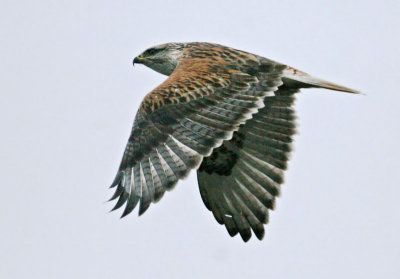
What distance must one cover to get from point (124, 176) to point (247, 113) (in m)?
1.62

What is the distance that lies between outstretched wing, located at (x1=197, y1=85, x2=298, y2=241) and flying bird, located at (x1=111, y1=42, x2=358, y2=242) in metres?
0.01

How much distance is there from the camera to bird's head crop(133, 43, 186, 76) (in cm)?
1357

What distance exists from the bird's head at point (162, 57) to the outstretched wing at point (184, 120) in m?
1.39

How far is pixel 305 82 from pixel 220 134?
1932 mm

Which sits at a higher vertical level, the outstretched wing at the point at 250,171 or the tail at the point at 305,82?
the tail at the point at 305,82

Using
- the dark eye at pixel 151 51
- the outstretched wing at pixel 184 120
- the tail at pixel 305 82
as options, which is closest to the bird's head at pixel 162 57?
the dark eye at pixel 151 51

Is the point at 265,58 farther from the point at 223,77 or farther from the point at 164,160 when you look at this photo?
the point at 164,160

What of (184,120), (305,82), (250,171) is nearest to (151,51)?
(250,171)

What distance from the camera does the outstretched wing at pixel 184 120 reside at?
10.2 m

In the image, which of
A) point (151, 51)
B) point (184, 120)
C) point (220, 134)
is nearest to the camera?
point (220, 134)

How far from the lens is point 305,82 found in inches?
470

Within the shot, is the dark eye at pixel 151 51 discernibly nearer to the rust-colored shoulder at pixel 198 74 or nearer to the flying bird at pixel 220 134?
the flying bird at pixel 220 134

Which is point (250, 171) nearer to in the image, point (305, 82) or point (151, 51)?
point (305, 82)

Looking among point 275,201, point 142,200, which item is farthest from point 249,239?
point 142,200
